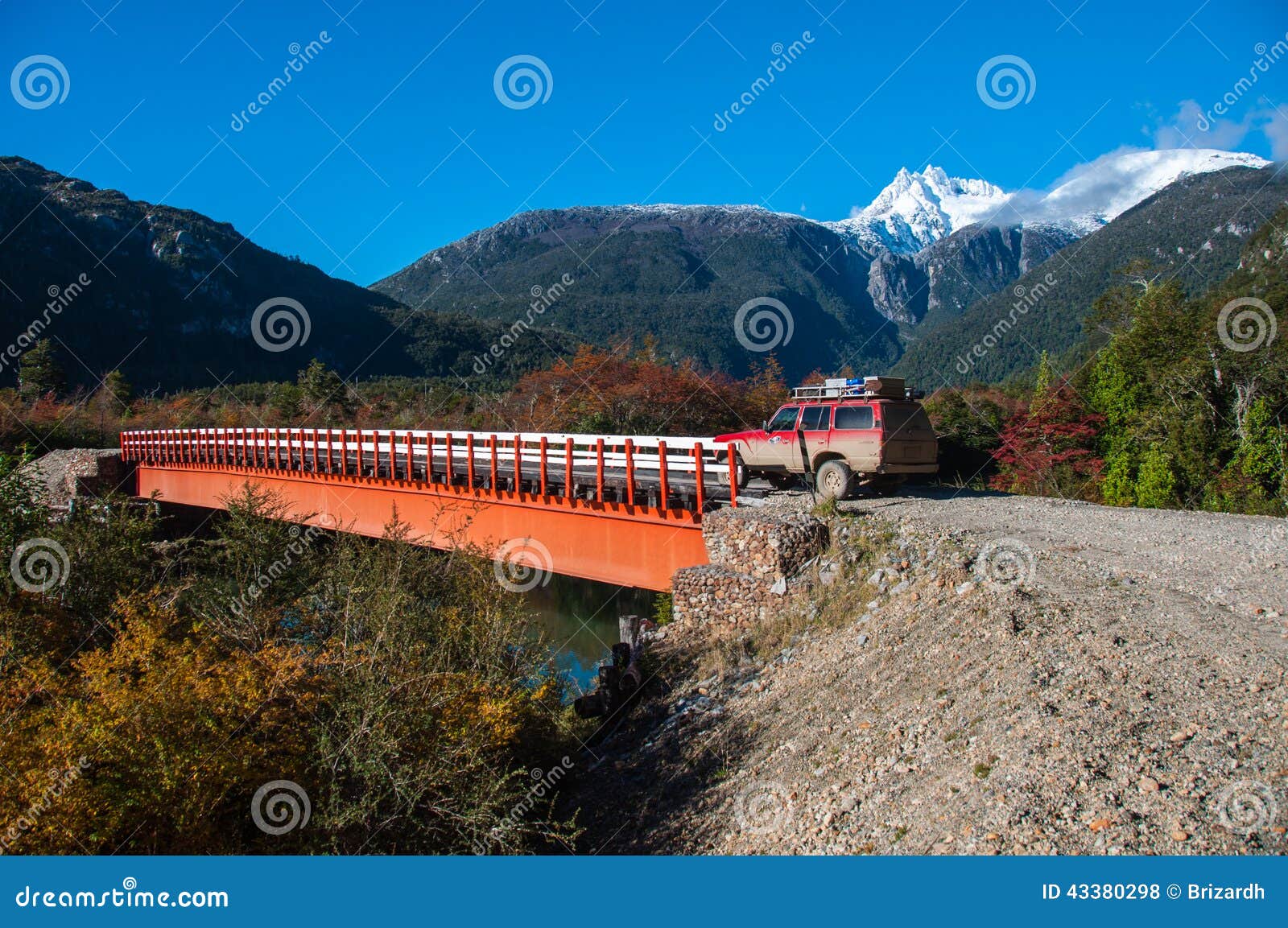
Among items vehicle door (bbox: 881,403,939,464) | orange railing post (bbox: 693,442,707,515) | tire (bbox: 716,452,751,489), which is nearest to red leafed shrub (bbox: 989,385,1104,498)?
vehicle door (bbox: 881,403,939,464)

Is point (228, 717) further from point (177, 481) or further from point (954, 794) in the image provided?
point (177, 481)

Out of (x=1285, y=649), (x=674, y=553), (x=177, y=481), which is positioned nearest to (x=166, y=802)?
(x=674, y=553)

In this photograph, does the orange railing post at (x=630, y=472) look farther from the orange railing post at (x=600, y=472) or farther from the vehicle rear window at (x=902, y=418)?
the vehicle rear window at (x=902, y=418)

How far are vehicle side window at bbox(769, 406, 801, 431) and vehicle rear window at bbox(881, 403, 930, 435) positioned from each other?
62.7 inches

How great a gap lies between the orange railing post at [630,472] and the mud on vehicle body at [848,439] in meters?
1.46

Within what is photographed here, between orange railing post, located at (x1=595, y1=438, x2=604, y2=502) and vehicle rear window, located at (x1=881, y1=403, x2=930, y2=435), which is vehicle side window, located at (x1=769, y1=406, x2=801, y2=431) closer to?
vehicle rear window, located at (x1=881, y1=403, x2=930, y2=435)

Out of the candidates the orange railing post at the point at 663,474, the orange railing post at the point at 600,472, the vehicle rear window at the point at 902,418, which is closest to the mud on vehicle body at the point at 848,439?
the vehicle rear window at the point at 902,418

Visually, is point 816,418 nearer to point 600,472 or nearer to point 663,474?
point 663,474

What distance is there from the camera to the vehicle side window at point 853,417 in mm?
11955

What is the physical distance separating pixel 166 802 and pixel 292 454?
726 inches

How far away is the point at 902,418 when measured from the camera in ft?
39.2

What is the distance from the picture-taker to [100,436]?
40406mm

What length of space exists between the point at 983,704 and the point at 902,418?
20.4 feet

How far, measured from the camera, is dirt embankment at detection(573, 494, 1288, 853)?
494 cm
